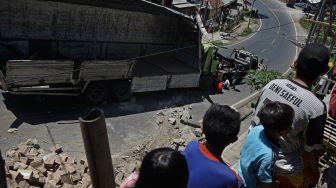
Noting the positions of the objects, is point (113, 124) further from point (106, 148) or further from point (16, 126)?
point (106, 148)

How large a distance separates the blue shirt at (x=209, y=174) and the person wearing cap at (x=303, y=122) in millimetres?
761

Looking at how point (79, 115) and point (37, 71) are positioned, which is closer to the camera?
point (37, 71)

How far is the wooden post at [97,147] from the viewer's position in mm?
2383

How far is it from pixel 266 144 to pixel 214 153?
0.60 metres

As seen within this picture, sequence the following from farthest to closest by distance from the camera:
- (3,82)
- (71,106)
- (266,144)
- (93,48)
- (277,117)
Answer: (93,48), (71,106), (3,82), (266,144), (277,117)

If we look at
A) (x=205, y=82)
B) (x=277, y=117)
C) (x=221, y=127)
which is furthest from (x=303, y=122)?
(x=205, y=82)

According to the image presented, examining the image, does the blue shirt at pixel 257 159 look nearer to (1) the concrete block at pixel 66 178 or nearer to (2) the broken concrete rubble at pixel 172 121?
(1) the concrete block at pixel 66 178

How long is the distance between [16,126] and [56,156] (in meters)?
2.90

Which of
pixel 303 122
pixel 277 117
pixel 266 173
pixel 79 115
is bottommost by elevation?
pixel 79 115

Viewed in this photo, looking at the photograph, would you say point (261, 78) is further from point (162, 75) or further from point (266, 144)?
point (266, 144)

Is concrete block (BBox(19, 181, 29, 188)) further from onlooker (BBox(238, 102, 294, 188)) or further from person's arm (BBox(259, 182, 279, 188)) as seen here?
person's arm (BBox(259, 182, 279, 188))

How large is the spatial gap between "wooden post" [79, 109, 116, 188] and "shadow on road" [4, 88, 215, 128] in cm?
969

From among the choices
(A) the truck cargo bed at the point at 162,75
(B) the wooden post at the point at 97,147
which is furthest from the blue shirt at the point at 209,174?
(A) the truck cargo bed at the point at 162,75

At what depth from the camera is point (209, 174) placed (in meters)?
3.16
